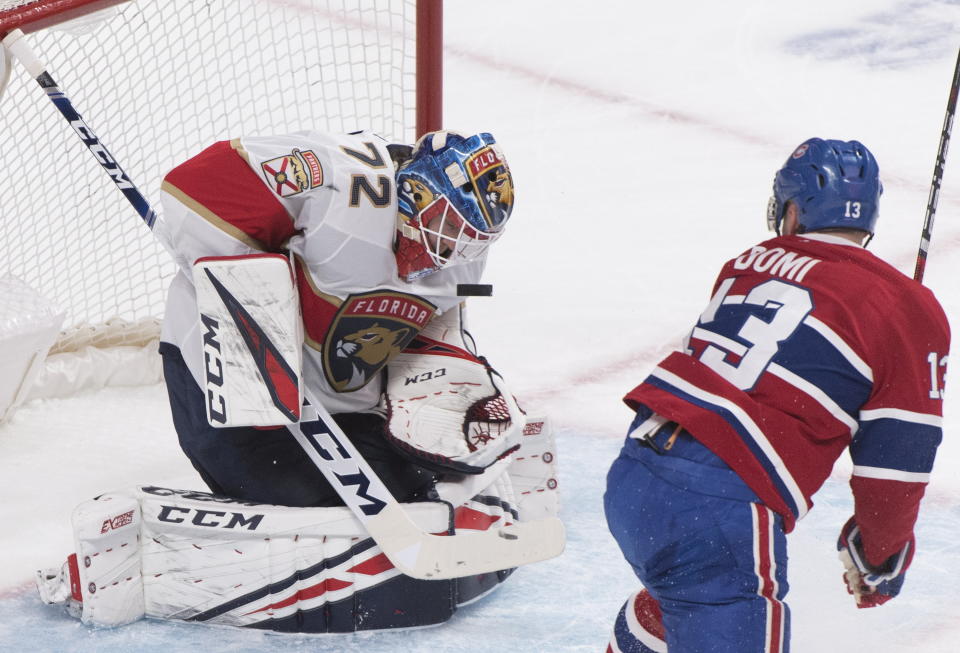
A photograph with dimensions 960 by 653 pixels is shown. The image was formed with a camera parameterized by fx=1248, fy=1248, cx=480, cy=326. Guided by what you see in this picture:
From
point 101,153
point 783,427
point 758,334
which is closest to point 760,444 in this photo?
point 783,427

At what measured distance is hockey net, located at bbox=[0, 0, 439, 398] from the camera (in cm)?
299

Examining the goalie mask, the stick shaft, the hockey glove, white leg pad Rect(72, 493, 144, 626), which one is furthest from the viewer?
the stick shaft

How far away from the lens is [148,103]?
3348 mm

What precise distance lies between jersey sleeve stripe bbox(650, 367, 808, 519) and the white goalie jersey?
0.68 meters

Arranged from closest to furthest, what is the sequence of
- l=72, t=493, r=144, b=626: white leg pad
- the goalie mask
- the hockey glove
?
the hockey glove
the goalie mask
l=72, t=493, r=144, b=626: white leg pad

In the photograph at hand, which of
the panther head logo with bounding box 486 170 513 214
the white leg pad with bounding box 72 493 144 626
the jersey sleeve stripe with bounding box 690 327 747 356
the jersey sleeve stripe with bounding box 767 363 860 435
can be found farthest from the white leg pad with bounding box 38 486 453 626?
the jersey sleeve stripe with bounding box 767 363 860 435

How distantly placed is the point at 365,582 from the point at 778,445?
2.73 ft

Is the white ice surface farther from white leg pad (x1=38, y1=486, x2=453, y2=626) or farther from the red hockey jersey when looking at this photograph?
the red hockey jersey

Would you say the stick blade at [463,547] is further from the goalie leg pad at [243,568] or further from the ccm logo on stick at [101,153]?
the ccm logo on stick at [101,153]

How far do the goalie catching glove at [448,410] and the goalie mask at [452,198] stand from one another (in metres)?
0.24

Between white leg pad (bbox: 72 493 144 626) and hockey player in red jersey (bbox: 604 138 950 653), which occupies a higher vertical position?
hockey player in red jersey (bbox: 604 138 950 653)

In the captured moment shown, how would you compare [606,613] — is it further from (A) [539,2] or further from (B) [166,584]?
(A) [539,2]

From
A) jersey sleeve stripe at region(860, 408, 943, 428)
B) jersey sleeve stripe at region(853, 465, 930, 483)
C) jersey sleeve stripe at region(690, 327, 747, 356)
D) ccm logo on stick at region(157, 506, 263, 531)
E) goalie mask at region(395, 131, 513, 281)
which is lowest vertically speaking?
ccm logo on stick at region(157, 506, 263, 531)

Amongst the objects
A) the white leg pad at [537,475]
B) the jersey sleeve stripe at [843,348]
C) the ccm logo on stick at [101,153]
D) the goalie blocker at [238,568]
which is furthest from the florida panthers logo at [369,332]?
the jersey sleeve stripe at [843,348]
